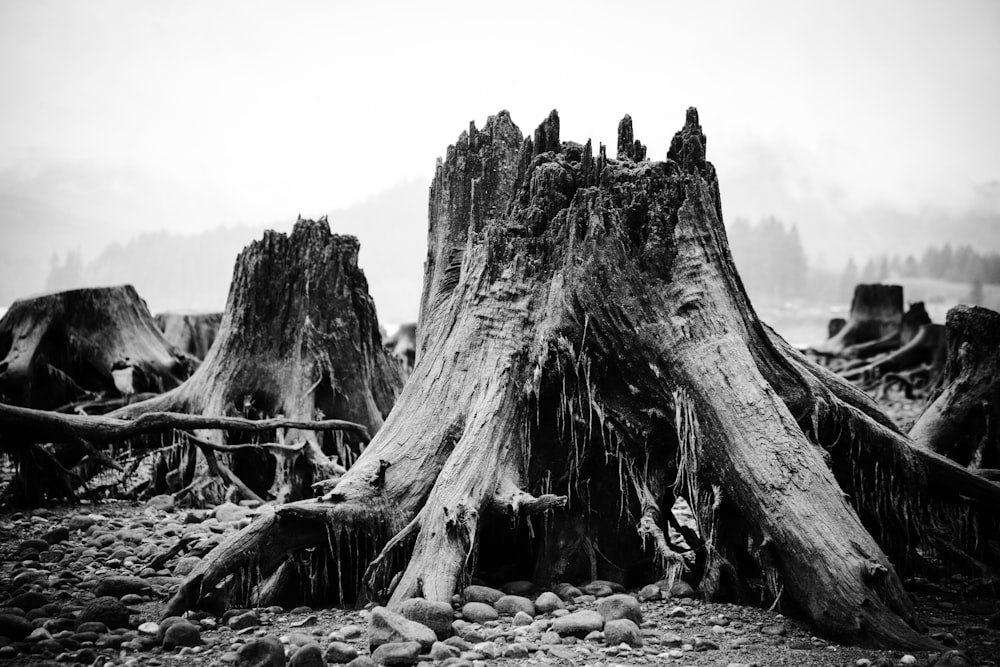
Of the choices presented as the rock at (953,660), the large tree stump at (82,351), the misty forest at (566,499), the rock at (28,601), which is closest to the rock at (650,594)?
the misty forest at (566,499)

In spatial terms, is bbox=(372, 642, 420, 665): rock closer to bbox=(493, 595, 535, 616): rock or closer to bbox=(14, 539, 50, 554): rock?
bbox=(493, 595, 535, 616): rock

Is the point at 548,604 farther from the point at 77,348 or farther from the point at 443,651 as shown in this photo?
the point at 77,348

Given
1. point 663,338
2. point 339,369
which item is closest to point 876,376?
point 339,369

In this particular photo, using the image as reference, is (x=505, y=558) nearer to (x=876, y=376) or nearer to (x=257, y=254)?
(x=257, y=254)

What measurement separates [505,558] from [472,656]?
1.72 m

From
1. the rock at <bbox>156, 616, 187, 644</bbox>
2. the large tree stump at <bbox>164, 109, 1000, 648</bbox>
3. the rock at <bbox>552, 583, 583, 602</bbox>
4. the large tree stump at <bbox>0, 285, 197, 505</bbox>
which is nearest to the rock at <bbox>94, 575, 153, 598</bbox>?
the large tree stump at <bbox>164, 109, 1000, 648</bbox>

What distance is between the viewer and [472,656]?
3.58 m

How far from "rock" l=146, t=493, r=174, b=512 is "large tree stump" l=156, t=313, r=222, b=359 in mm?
7549

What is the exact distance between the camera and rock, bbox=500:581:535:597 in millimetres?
4672

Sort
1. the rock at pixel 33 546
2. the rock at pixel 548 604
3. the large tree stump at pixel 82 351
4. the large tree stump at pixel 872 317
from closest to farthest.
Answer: the rock at pixel 548 604
the rock at pixel 33 546
the large tree stump at pixel 82 351
the large tree stump at pixel 872 317

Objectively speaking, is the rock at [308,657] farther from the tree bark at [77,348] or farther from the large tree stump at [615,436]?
the tree bark at [77,348]

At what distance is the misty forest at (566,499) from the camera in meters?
3.82

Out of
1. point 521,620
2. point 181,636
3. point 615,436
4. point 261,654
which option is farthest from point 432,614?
point 615,436

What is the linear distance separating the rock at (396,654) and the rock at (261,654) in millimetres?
415
